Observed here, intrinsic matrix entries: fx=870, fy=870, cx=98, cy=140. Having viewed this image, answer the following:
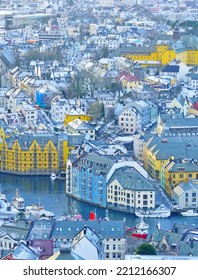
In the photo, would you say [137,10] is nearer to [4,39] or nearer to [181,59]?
[4,39]

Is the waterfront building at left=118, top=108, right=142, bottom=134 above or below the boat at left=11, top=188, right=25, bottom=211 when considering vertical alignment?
below

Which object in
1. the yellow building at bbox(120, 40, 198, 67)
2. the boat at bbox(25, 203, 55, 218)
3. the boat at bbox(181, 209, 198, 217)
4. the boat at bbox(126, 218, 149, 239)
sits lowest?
the yellow building at bbox(120, 40, 198, 67)

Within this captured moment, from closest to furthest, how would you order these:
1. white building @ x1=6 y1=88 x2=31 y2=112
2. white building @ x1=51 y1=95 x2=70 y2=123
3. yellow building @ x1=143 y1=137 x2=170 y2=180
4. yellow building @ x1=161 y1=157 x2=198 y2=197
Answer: yellow building @ x1=161 y1=157 x2=198 y2=197 → yellow building @ x1=143 y1=137 x2=170 y2=180 → white building @ x1=51 y1=95 x2=70 y2=123 → white building @ x1=6 y1=88 x2=31 y2=112

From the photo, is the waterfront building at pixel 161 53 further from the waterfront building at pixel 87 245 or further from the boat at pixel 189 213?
the waterfront building at pixel 87 245

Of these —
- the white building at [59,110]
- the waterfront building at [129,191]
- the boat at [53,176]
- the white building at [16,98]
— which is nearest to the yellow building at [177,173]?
the waterfront building at [129,191]

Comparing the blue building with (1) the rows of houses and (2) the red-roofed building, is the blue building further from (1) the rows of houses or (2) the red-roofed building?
(2) the red-roofed building

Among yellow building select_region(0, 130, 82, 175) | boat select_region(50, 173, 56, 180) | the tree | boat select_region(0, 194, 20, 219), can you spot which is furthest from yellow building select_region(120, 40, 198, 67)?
the tree
